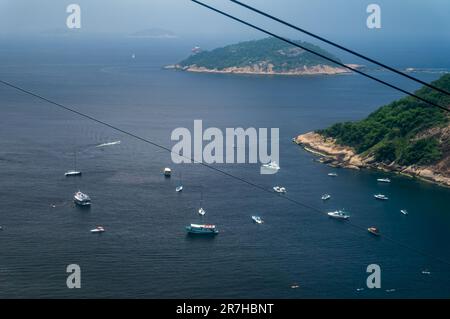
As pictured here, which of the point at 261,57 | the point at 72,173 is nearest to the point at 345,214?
the point at 72,173

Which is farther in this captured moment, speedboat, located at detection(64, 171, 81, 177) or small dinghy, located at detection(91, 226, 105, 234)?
→ speedboat, located at detection(64, 171, 81, 177)

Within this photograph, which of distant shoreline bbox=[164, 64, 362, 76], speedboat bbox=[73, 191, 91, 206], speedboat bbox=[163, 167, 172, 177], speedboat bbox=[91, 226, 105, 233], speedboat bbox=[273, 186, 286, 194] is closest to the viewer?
speedboat bbox=[91, 226, 105, 233]

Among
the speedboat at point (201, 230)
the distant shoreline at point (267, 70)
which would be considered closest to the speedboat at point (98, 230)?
the speedboat at point (201, 230)

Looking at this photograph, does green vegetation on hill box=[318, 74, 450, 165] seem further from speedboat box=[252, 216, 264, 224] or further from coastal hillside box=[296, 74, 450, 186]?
speedboat box=[252, 216, 264, 224]

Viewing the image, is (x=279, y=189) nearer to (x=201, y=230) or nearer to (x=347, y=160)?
(x=201, y=230)

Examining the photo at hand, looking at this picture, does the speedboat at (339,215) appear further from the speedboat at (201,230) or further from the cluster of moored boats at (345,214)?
the speedboat at (201,230)

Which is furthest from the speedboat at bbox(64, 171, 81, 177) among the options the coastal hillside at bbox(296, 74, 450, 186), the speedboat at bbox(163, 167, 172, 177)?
the coastal hillside at bbox(296, 74, 450, 186)

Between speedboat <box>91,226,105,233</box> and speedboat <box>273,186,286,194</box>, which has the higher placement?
speedboat <box>273,186,286,194</box>
